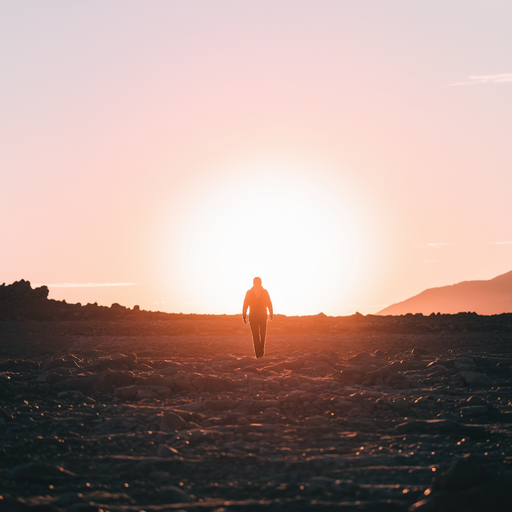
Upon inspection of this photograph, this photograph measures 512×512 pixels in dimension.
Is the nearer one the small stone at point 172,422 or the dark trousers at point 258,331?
the small stone at point 172,422

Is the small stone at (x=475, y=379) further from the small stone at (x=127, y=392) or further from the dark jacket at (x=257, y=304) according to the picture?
the small stone at (x=127, y=392)

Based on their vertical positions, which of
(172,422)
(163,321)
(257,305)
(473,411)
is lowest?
(473,411)

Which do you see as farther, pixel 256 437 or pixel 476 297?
pixel 476 297

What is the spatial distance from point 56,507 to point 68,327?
2014 centimetres

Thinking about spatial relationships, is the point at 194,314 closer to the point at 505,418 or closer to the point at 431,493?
the point at 505,418

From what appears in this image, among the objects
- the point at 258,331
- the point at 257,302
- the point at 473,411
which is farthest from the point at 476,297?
the point at 473,411

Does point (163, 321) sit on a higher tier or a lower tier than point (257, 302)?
lower

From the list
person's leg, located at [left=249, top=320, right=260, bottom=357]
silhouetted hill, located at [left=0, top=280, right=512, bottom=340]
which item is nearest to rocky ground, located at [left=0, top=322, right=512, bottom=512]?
person's leg, located at [left=249, top=320, right=260, bottom=357]

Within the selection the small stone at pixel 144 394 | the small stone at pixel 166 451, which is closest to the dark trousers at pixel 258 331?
the small stone at pixel 144 394

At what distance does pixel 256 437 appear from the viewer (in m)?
6.30

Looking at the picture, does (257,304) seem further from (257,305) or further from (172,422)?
(172,422)

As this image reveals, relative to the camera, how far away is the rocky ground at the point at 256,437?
439cm

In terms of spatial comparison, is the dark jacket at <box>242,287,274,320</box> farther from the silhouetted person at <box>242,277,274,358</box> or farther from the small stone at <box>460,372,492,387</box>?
the small stone at <box>460,372,492,387</box>

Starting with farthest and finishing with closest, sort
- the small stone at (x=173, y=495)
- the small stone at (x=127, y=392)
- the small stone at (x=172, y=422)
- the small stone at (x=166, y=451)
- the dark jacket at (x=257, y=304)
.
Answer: the dark jacket at (x=257, y=304) → the small stone at (x=127, y=392) → the small stone at (x=172, y=422) → the small stone at (x=166, y=451) → the small stone at (x=173, y=495)
